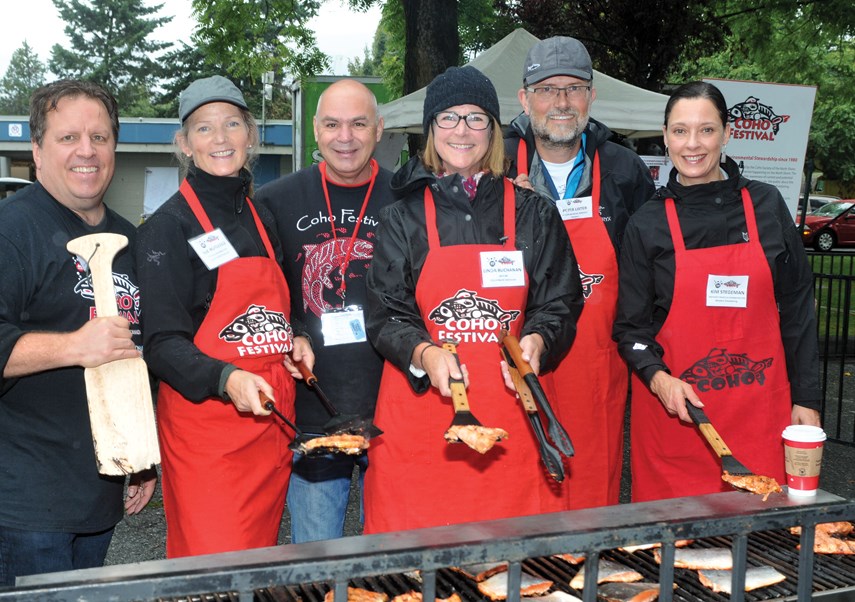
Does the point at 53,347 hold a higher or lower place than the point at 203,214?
lower

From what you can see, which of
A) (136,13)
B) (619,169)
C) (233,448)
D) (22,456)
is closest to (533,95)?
(619,169)

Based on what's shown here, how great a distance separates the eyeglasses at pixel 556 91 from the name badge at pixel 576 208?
1.45ft

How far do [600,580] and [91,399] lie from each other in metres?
1.47

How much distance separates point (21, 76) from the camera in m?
97.6

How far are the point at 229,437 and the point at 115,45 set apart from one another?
65.1 m

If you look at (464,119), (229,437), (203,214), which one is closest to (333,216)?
(203,214)

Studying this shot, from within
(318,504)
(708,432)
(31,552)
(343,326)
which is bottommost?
(318,504)

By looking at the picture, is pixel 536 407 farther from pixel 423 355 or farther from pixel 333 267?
pixel 333 267

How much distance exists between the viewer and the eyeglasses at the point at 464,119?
2.79m

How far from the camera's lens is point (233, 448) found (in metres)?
2.69

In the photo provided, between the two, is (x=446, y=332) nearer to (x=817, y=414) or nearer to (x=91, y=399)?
(x=91, y=399)

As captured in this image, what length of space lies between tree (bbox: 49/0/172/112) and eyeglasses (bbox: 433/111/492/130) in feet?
202

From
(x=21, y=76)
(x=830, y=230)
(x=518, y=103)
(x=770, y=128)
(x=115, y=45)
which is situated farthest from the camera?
(x=21, y=76)

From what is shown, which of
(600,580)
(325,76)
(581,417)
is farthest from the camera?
(325,76)
